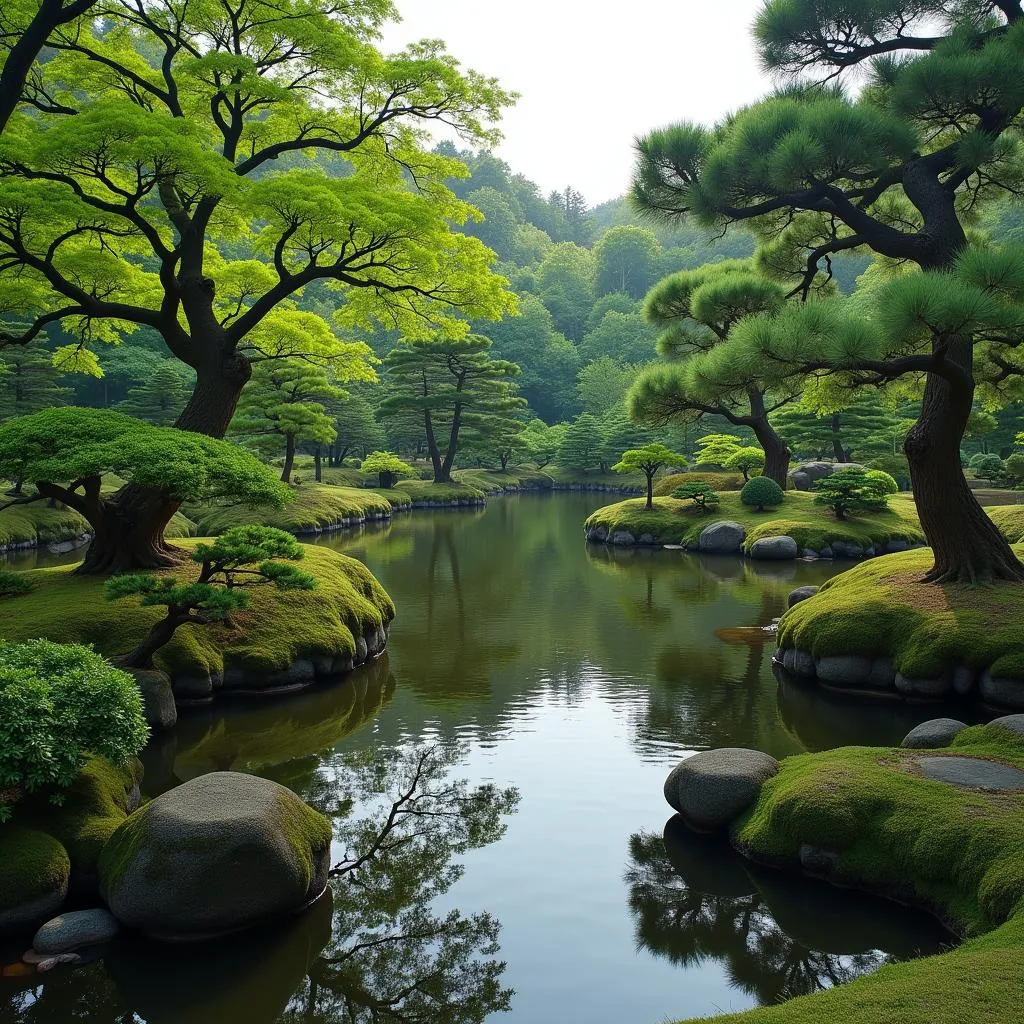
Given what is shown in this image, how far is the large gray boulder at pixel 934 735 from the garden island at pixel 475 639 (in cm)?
8

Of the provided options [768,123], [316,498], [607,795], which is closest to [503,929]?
[607,795]

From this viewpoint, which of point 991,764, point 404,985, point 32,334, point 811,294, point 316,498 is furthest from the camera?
point 316,498

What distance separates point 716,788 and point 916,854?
171 centimetres

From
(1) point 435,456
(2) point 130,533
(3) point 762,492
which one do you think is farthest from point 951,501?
(1) point 435,456

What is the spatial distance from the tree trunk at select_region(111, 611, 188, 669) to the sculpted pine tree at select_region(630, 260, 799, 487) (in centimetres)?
774

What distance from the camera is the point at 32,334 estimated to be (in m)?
12.7

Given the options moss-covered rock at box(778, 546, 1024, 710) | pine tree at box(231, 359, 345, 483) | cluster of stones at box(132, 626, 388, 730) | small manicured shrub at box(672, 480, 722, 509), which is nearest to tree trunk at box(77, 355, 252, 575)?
cluster of stones at box(132, 626, 388, 730)

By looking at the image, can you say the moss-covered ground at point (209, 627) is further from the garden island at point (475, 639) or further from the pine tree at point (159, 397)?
the pine tree at point (159, 397)

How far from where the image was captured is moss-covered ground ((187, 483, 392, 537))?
27.0 m

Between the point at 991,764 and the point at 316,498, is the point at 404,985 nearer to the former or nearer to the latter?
the point at 991,764

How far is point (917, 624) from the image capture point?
1106 cm

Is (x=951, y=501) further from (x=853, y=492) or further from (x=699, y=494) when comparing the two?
(x=699, y=494)

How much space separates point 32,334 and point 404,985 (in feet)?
38.2

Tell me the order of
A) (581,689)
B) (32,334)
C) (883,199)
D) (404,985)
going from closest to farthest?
(404,985) < (581,689) < (32,334) < (883,199)
